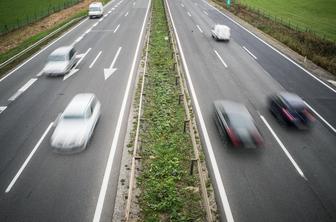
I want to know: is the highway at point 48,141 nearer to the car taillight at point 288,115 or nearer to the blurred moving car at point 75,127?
the blurred moving car at point 75,127

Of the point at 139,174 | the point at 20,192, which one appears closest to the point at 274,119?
the point at 139,174

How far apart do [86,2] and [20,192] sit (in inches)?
2041

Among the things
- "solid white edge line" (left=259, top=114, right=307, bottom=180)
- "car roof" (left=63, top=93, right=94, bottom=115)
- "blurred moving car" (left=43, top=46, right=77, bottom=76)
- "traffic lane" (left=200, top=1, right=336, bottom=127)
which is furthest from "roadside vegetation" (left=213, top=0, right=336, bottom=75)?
"blurred moving car" (left=43, top=46, right=77, bottom=76)

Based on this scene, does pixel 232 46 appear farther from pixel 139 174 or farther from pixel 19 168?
pixel 19 168

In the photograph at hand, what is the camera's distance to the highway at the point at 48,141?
10156mm

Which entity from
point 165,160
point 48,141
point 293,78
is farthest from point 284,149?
point 48,141

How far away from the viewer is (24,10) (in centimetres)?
4606

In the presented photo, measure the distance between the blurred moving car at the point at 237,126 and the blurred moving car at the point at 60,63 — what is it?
13.1m

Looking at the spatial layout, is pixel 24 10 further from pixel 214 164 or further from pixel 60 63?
pixel 214 164

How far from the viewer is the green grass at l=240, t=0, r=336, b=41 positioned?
3962 cm

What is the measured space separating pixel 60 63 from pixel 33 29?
62.6 feet

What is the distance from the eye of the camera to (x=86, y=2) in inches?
2163

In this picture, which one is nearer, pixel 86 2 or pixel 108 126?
pixel 108 126

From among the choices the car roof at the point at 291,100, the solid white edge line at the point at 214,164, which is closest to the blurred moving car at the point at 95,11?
the solid white edge line at the point at 214,164
